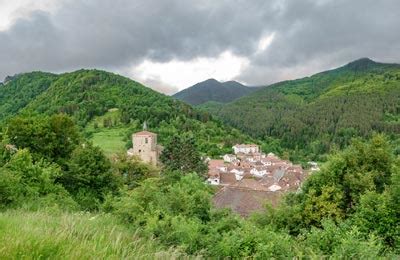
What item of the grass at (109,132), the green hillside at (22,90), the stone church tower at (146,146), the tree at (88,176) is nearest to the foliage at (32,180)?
the tree at (88,176)

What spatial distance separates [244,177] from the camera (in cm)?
7569

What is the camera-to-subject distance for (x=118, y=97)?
145 meters

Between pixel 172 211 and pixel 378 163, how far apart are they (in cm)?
1008

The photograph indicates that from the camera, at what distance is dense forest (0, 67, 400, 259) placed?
4746mm

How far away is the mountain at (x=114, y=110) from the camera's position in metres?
111

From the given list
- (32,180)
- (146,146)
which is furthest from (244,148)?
(32,180)

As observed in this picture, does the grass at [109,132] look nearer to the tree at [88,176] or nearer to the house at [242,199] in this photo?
the house at [242,199]

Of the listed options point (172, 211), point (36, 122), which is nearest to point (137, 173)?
point (36, 122)

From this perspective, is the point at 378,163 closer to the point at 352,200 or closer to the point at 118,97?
the point at 352,200

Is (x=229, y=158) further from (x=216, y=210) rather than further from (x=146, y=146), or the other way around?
(x=216, y=210)

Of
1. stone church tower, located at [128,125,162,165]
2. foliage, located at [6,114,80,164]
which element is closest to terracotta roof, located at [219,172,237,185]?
stone church tower, located at [128,125,162,165]

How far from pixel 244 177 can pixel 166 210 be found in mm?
66083

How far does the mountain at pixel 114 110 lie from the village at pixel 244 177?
13.3m

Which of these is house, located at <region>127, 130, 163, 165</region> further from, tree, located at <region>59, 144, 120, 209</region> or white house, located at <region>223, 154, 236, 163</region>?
tree, located at <region>59, 144, 120, 209</region>
